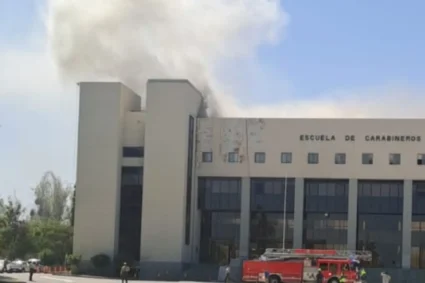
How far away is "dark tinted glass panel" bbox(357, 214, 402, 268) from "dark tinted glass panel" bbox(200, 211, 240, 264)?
11.3 metres

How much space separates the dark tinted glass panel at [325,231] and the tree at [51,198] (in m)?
62.0

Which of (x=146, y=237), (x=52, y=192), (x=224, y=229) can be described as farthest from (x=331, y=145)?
(x=52, y=192)

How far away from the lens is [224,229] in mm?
82125

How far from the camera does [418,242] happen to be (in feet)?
260

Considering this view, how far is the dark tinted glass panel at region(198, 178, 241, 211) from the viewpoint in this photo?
8175 cm

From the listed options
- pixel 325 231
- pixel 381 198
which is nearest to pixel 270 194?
pixel 325 231

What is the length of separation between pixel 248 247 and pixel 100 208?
1391 centimetres

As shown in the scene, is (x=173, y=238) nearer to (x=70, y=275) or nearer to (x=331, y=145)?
(x=70, y=275)

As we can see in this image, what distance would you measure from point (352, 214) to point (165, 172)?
673 inches

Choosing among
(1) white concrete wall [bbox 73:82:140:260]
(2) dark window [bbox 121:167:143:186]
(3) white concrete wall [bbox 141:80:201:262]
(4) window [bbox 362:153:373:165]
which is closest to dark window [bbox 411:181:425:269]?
(4) window [bbox 362:153:373:165]

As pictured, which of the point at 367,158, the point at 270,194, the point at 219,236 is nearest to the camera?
the point at 367,158

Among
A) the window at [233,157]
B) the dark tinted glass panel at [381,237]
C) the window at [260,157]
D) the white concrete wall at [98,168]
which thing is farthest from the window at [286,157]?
the white concrete wall at [98,168]

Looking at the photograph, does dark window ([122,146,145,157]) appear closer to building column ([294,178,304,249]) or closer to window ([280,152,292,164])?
window ([280,152,292,164])

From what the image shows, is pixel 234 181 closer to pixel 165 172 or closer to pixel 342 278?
pixel 165 172
